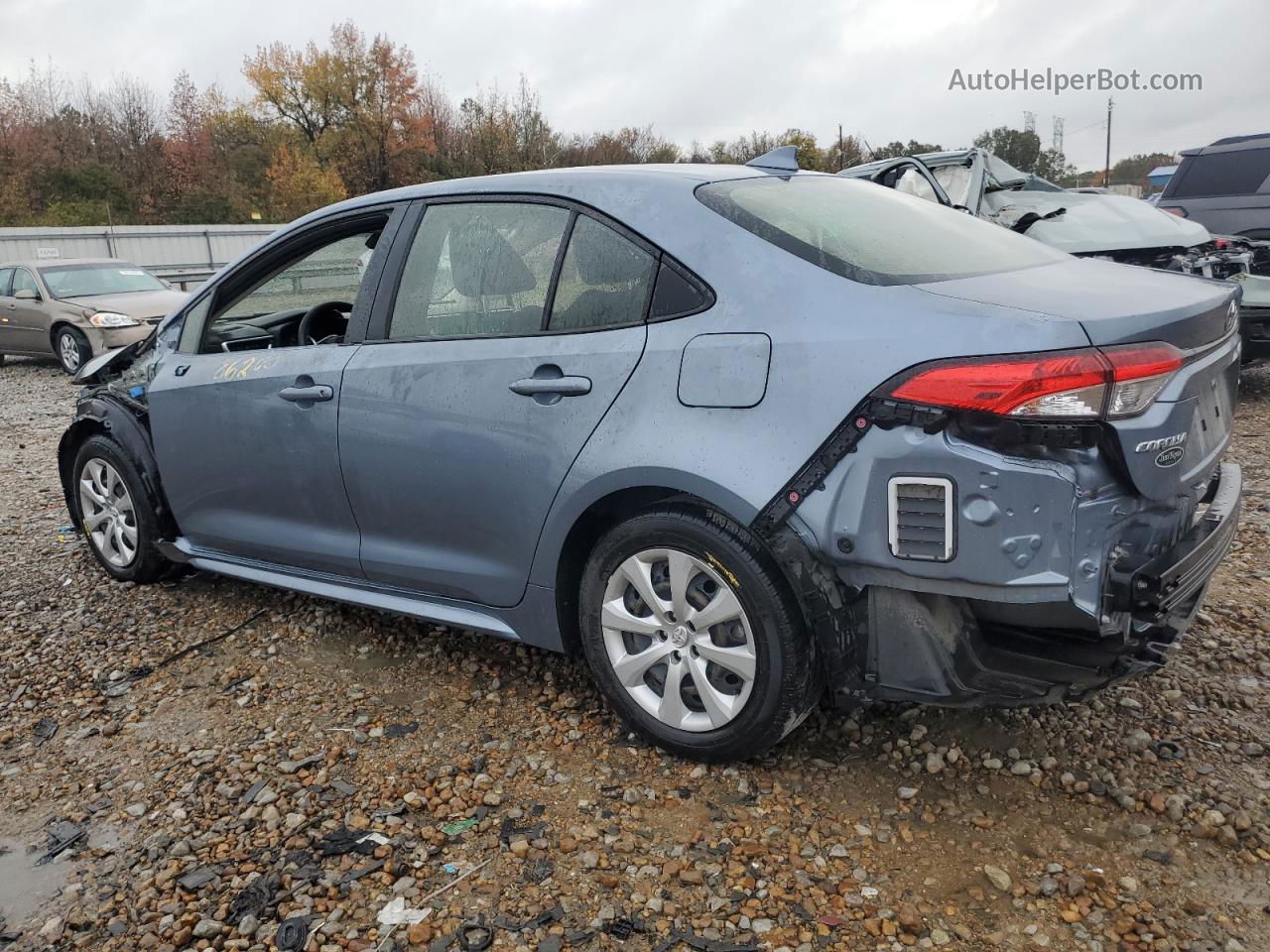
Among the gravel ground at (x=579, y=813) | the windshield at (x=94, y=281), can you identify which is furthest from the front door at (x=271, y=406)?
the windshield at (x=94, y=281)

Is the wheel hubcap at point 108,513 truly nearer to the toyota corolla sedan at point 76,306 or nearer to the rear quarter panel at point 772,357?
the rear quarter panel at point 772,357

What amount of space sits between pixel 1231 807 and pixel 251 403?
3377 millimetres

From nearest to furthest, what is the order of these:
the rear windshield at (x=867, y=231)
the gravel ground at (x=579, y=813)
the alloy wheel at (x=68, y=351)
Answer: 1. the gravel ground at (x=579, y=813)
2. the rear windshield at (x=867, y=231)
3. the alloy wheel at (x=68, y=351)

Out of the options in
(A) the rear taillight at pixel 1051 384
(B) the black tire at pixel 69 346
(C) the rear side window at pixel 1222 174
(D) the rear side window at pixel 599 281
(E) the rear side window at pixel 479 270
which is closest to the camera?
(A) the rear taillight at pixel 1051 384

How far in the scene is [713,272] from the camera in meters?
2.66

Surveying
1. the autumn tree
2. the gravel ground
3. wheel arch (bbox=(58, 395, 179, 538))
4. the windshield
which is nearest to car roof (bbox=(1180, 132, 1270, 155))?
the gravel ground

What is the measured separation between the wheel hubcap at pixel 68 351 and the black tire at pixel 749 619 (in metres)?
12.3

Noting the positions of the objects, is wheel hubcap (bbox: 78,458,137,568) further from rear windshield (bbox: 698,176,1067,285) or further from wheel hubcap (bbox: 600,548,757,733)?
rear windshield (bbox: 698,176,1067,285)

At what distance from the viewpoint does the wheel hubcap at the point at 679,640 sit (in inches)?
105

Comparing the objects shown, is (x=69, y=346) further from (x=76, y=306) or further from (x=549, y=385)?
(x=549, y=385)

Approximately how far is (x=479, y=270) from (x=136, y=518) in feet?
7.41

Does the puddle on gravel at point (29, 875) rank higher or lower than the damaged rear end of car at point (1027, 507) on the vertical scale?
lower

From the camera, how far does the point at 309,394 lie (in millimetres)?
3447

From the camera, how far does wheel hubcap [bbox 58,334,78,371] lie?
1278cm
